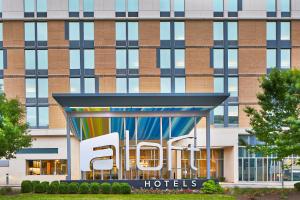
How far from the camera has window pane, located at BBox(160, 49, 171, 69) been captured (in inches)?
1591

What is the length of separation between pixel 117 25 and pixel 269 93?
21.4 meters

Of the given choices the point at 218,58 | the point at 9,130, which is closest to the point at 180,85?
the point at 218,58

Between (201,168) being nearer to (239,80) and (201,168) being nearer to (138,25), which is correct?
(239,80)

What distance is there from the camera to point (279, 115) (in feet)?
76.1

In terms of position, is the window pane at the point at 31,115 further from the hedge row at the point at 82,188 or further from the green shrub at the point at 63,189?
the green shrub at the point at 63,189

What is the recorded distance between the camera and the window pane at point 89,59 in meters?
40.3

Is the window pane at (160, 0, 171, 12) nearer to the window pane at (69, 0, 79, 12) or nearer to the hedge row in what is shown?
the window pane at (69, 0, 79, 12)

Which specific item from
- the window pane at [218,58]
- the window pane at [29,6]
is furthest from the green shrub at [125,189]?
the window pane at [29,6]

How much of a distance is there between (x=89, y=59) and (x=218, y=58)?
13.3 m

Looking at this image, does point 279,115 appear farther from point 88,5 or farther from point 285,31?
point 88,5

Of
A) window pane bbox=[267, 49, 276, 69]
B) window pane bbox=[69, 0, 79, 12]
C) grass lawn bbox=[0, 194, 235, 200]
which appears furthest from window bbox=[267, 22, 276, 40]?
grass lawn bbox=[0, 194, 235, 200]

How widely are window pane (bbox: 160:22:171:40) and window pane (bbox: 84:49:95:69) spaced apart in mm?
7352

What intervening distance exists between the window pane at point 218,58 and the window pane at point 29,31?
18.8 meters

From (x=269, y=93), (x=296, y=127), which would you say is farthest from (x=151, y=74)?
(x=296, y=127)
